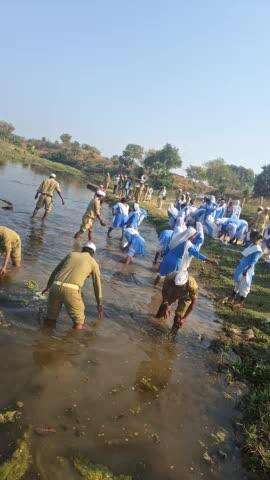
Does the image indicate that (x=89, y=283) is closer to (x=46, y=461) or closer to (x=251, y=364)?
(x=251, y=364)

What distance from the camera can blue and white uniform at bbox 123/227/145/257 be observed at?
495 inches

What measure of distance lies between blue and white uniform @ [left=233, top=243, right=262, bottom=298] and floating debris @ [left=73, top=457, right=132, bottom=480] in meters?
6.62

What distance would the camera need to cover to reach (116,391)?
5.68 m

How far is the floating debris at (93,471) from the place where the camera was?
4121 mm

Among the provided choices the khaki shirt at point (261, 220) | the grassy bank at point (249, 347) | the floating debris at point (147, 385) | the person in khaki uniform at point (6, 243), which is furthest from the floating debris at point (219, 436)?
the khaki shirt at point (261, 220)

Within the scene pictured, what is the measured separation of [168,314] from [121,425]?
3786 mm

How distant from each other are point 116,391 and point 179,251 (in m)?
4.01

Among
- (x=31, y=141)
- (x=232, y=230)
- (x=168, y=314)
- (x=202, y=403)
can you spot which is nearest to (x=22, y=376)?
(x=202, y=403)

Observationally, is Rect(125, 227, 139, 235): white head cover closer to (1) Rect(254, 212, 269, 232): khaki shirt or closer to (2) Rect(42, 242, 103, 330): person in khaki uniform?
(2) Rect(42, 242, 103, 330): person in khaki uniform

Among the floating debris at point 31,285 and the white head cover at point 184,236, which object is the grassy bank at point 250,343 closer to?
the white head cover at point 184,236

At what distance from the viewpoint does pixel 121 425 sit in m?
5.00

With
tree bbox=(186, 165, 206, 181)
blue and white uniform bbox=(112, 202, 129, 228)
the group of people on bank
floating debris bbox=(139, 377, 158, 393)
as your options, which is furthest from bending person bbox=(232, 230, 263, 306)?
tree bbox=(186, 165, 206, 181)

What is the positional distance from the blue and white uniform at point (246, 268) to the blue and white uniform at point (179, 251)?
6.00 feet

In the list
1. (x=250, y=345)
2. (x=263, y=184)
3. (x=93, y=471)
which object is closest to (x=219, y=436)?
(x=93, y=471)
